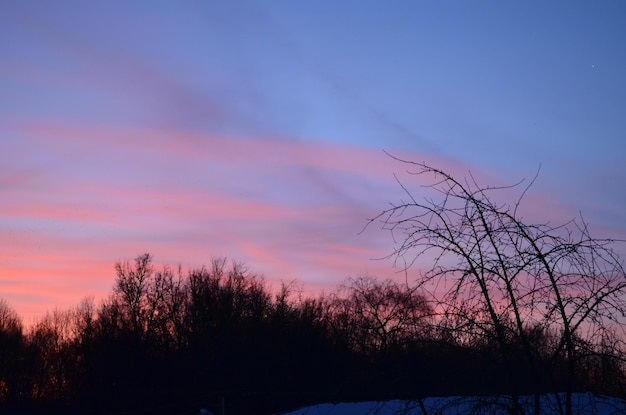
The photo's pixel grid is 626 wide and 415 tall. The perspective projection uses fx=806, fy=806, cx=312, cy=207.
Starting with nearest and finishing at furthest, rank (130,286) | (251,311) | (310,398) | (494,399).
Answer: (494,399)
(310,398)
(251,311)
(130,286)

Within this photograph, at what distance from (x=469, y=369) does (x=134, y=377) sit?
4651cm

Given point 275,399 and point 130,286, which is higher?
point 130,286

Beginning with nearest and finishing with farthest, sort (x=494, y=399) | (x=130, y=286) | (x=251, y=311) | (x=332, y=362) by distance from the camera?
(x=494, y=399) → (x=332, y=362) → (x=251, y=311) → (x=130, y=286)

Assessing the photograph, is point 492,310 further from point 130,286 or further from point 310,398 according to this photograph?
point 130,286

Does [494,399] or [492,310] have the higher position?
[492,310]

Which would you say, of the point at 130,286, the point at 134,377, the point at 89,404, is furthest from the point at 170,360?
the point at 130,286

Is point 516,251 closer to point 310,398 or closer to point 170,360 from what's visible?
point 310,398

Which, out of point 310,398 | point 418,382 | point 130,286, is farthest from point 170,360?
point 418,382

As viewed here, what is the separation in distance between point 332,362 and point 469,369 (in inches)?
1533

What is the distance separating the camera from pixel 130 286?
5728cm

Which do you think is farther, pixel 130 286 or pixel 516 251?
pixel 130 286

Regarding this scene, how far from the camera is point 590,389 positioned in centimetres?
573

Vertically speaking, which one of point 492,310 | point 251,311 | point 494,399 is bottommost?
point 494,399

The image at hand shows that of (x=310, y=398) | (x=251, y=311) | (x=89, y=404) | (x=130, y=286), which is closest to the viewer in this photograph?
(x=310, y=398)
